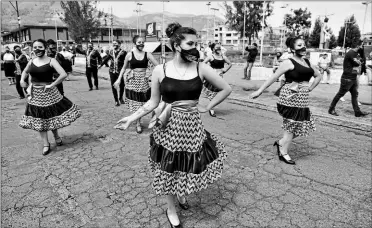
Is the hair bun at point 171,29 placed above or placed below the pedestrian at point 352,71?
above

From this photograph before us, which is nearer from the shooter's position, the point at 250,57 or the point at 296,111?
the point at 296,111

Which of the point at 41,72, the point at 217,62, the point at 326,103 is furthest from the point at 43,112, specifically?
the point at 326,103

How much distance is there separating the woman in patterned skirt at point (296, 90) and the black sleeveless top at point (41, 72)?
391 centimetres

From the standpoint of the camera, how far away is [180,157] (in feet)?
9.20

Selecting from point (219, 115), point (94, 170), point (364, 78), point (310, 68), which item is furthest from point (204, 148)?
point (364, 78)

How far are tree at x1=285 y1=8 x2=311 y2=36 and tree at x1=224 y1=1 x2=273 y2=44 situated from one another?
9088 mm

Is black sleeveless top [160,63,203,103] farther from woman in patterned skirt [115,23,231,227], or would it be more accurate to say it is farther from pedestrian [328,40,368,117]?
pedestrian [328,40,368,117]

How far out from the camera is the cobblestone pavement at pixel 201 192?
3.16 meters

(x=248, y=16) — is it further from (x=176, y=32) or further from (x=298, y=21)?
(x=176, y=32)

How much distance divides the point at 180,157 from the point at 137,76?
376 centimetres

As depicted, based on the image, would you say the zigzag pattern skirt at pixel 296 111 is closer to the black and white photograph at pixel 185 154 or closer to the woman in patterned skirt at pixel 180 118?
the black and white photograph at pixel 185 154

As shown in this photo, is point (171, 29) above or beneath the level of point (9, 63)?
above

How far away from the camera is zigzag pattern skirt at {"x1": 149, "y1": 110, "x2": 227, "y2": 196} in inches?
109

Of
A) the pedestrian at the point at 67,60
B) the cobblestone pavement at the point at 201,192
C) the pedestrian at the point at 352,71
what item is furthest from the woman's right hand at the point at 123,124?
the pedestrian at the point at 67,60
